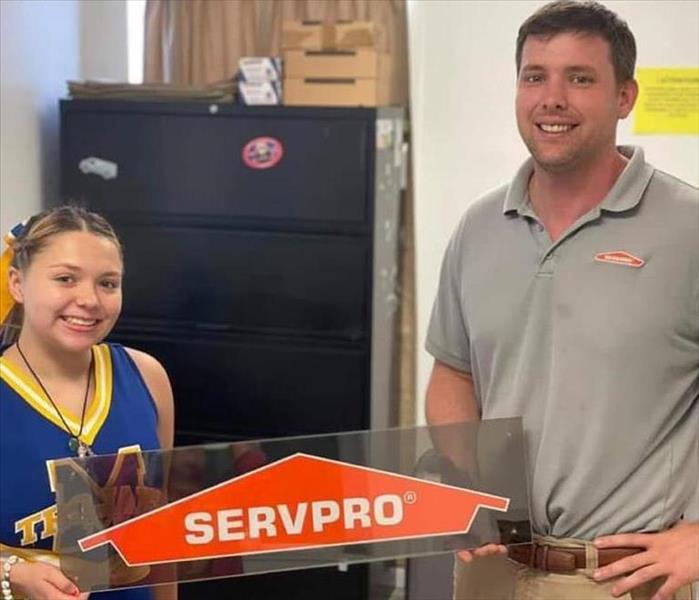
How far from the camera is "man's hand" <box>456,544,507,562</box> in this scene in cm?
166

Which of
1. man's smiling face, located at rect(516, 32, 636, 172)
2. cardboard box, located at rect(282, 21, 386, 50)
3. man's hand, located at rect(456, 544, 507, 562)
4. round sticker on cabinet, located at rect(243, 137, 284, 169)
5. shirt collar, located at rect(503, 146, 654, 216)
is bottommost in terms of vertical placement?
man's hand, located at rect(456, 544, 507, 562)

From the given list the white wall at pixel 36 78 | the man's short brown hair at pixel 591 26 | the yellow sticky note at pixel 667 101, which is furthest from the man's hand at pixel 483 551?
the white wall at pixel 36 78

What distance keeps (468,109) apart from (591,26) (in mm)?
1411

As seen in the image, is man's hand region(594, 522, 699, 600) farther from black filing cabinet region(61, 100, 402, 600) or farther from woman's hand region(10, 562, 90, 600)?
black filing cabinet region(61, 100, 402, 600)

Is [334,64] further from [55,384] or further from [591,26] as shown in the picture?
[55,384]

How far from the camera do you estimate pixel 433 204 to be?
306 centimetres

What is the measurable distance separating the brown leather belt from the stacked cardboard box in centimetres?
194

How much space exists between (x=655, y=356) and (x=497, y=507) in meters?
0.37

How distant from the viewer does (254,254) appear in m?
3.21

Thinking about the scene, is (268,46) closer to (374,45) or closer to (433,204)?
(374,45)

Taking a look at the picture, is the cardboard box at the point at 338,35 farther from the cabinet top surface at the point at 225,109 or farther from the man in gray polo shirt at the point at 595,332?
the man in gray polo shirt at the point at 595,332

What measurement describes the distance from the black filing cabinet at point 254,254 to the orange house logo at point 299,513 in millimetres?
1498

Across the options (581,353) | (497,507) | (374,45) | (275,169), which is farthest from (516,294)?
(374,45)

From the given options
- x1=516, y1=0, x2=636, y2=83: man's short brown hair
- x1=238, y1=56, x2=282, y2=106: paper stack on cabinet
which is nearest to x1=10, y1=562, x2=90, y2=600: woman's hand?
x1=516, y1=0, x2=636, y2=83: man's short brown hair
